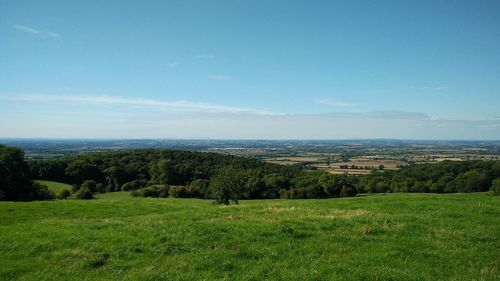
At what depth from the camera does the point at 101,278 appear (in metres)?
9.85

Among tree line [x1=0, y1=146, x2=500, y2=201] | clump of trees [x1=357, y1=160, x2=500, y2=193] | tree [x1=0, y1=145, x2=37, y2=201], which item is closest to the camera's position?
tree [x1=0, y1=145, x2=37, y2=201]

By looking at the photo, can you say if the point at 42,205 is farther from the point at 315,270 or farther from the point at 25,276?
the point at 315,270

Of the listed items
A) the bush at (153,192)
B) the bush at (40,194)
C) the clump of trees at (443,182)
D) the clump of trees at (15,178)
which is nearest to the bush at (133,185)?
the bush at (153,192)

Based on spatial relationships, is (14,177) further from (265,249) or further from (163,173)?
(265,249)

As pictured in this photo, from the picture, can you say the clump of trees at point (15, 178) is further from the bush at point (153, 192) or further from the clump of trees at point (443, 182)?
the clump of trees at point (443, 182)

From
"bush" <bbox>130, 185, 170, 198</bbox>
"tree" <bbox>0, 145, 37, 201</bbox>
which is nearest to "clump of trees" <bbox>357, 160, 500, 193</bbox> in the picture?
"bush" <bbox>130, 185, 170, 198</bbox>

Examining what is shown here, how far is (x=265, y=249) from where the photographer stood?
39.1ft

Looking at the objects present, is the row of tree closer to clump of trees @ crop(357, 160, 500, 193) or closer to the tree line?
the tree line

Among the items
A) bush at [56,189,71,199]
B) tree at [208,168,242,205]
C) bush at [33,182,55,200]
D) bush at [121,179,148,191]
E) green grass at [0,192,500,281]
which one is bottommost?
bush at [121,179,148,191]

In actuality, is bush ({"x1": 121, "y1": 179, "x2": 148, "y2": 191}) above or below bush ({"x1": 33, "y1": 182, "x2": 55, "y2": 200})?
below

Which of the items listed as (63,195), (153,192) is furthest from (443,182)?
(63,195)

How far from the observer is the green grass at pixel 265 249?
10.0 meters

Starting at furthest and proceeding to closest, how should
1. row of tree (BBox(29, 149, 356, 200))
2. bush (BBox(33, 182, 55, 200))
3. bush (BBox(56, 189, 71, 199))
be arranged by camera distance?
row of tree (BBox(29, 149, 356, 200))
bush (BBox(56, 189, 71, 199))
bush (BBox(33, 182, 55, 200))

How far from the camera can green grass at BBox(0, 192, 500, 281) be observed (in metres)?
10.0
